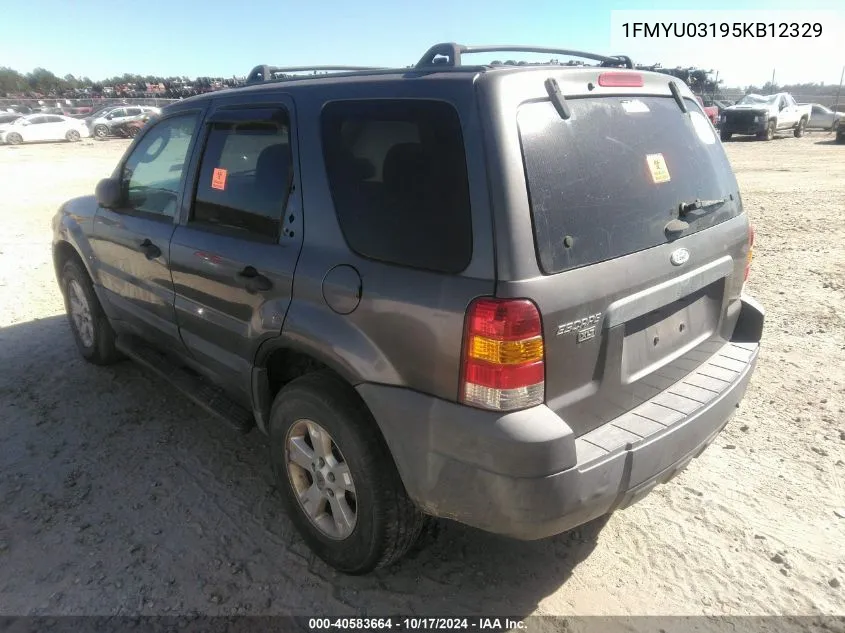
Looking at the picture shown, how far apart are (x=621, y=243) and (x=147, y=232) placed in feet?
8.61

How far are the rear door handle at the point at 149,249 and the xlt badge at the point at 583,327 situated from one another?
7.78 feet

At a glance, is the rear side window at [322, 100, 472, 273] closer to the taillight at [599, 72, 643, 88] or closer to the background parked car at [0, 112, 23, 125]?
the taillight at [599, 72, 643, 88]

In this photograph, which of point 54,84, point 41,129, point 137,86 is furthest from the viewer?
point 54,84

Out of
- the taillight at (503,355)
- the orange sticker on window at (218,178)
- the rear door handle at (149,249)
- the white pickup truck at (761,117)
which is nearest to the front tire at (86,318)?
the rear door handle at (149,249)

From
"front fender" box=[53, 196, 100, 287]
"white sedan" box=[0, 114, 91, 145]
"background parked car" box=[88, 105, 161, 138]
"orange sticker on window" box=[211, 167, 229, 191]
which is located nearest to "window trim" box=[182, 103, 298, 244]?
"orange sticker on window" box=[211, 167, 229, 191]

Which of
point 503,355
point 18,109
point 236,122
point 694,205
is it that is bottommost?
point 503,355

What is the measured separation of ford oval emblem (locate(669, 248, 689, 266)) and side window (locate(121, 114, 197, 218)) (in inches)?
97.9

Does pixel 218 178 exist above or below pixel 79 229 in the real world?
above

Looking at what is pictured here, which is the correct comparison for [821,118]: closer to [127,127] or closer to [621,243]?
[621,243]

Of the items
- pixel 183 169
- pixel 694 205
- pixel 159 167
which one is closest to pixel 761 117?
pixel 694 205

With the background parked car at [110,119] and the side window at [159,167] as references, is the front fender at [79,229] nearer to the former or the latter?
the side window at [159,167]

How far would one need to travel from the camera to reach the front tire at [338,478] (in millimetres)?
2268

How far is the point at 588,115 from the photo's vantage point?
215cm

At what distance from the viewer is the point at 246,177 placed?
2838mm
